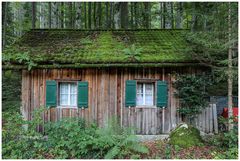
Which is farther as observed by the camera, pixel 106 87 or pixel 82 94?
pixel 106 87

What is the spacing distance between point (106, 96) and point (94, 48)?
2.17 m

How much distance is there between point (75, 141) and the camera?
815 cm

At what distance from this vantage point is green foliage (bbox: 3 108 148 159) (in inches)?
309

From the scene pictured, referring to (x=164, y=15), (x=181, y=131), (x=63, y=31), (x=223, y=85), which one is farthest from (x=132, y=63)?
(x=164, y=15)

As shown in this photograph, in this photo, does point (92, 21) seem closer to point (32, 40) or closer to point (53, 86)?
A: point (32, 40)

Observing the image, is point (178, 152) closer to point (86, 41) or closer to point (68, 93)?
point (68, 93)

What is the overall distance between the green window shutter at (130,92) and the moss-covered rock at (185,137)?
6.88 feet

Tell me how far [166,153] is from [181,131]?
4.41 ft

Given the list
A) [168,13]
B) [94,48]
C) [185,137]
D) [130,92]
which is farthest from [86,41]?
[168,13]

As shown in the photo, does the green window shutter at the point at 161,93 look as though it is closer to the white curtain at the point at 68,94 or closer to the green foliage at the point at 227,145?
the green foliage at the point at 227,145

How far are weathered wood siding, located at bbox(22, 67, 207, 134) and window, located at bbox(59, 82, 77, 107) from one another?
30cm

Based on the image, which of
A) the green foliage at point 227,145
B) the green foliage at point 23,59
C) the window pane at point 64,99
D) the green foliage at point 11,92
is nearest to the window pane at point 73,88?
the window pane at point 64,99

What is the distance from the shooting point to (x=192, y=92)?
9.95 m

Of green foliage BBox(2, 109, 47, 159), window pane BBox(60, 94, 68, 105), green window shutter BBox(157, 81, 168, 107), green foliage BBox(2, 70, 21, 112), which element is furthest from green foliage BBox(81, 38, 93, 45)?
green foliage BBox(2, 70, 21, 112)
